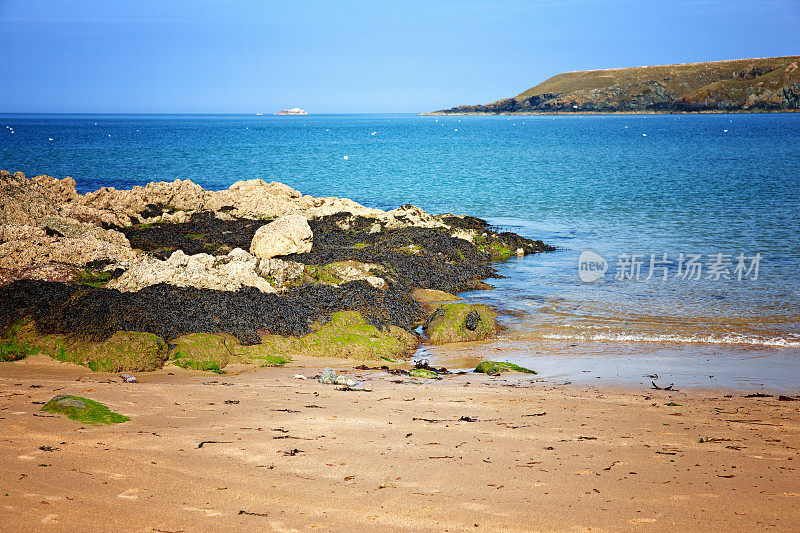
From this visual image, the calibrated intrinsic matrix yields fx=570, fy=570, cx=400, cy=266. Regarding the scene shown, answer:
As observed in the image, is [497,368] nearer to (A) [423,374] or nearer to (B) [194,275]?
(A) [423,374]

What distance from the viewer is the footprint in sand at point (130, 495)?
3650mm

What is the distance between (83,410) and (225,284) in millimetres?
5531

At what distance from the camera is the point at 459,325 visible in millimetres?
10578

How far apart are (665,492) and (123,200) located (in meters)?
19.4

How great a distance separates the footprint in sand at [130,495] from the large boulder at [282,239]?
425 inches

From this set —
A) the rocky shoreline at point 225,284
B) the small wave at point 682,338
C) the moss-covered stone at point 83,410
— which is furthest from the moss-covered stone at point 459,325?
the moss-covered stone at point 83,410

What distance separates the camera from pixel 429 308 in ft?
40.0

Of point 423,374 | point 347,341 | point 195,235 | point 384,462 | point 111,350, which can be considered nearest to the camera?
point 384,462

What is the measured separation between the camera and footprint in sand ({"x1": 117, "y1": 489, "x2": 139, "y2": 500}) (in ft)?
12.0

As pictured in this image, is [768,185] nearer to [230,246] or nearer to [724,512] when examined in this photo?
[230,246]

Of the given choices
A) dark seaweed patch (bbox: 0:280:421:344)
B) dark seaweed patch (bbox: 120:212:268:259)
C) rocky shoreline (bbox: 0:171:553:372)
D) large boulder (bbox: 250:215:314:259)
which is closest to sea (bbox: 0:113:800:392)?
rocky shoreline (bbox: 0:171:553:372)

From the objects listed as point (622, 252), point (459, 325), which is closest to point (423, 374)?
point (459, 325)

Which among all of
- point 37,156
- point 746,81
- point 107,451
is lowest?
point 107,451

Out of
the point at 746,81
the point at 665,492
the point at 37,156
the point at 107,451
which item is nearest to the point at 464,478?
the point at 665,492
